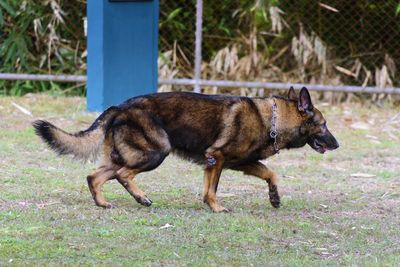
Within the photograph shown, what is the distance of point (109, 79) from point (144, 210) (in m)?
4.71

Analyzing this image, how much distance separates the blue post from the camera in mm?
12148

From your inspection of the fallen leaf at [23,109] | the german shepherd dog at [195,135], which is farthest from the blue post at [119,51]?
the german shepherd dog at [195,135]

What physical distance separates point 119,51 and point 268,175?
4.63 meters

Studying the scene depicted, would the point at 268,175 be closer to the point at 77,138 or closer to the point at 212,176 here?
the point at 212,176

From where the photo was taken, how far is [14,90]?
560 inches

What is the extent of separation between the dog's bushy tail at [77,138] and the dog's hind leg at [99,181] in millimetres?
140

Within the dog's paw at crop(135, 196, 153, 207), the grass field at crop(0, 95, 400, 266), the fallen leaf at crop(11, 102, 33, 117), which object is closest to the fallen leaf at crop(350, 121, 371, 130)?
the grass field at crop(0, 95, 400, 266)

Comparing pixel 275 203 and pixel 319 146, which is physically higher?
pixel 319 146

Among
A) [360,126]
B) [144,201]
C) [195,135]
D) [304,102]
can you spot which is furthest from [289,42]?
[144,201]

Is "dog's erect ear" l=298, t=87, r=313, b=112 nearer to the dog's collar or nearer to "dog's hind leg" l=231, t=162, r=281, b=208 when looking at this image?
the dog's collar

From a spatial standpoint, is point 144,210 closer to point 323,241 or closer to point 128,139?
point 128,139

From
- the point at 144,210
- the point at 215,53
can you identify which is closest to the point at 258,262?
the point at 144,210

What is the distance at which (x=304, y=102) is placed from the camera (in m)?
8.11

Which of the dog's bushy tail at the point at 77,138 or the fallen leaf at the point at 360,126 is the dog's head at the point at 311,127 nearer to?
the dog's bushy tail at the point at 77,138
